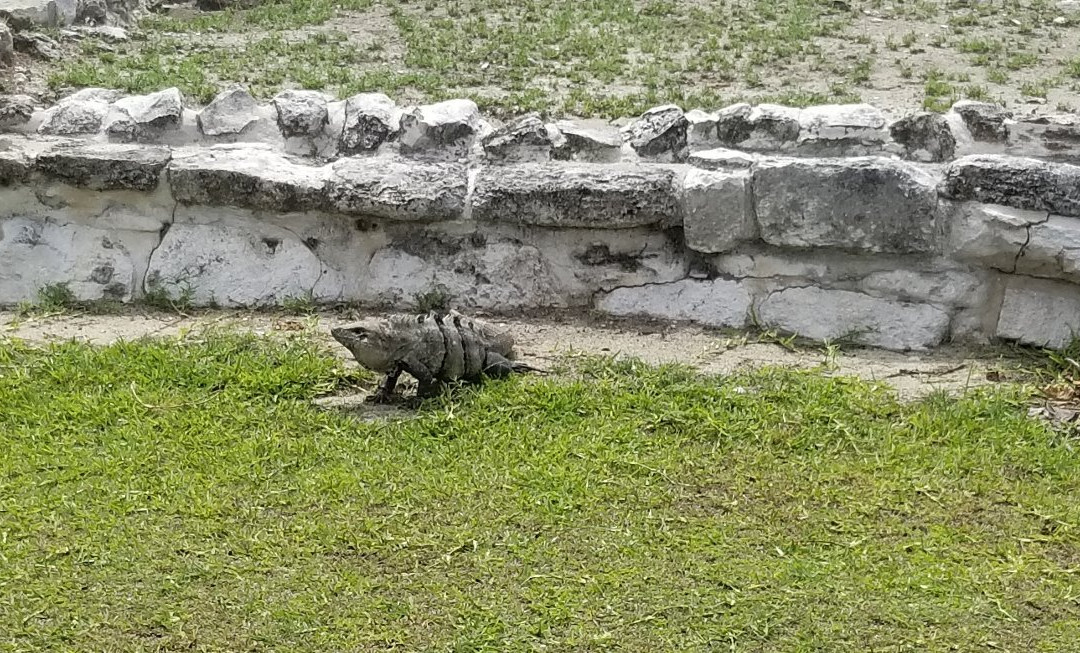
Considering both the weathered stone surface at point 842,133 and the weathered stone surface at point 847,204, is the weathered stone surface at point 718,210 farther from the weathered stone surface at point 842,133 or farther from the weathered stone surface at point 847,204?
the weathered stone surface at point 842,133

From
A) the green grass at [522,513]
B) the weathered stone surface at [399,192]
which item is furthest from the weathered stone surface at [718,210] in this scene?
the weathered stone surface at [399,192]

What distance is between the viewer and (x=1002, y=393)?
4.12 metres

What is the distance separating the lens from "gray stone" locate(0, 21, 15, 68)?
770 centimetres

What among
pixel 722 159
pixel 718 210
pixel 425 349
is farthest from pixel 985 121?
pixel 425 349

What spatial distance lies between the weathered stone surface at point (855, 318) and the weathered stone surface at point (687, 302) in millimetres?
110

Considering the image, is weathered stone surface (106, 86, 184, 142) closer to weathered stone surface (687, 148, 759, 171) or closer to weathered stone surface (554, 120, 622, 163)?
Result: weathered stone surface (554, 120, 622, 163)

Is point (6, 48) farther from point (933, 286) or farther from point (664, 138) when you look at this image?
point (933, 286)

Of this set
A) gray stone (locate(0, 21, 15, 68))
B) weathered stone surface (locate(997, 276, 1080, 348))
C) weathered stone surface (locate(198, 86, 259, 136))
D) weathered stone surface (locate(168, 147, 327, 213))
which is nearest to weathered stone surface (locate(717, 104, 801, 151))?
weathered stone surface (locate(997, 276, 1080, 348))

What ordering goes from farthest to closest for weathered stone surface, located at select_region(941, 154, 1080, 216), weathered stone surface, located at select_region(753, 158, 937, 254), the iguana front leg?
weathered stone surface, located at select_region(753, 158, 937, 254)
weathered stone surface, located at select_region(941, 154, 1080, 216)
the iguana front leg

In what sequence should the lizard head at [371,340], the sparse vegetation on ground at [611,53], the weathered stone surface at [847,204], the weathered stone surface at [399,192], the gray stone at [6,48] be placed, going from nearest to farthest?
the lizard head at [371,340] < the weathered stone surface at [847,204] < the weathered stone surface at [399,192] < the sparse vegetation on ground at [611,53] < the gray stone at [6,48]

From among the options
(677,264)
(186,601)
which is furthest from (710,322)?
(186,601)

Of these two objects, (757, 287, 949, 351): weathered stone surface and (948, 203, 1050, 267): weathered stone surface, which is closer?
(948, 203, 1050, 267): weathered stone surface

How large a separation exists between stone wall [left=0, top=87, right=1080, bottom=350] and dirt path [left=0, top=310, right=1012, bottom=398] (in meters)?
0.10

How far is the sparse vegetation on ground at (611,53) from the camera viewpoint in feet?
24.2
